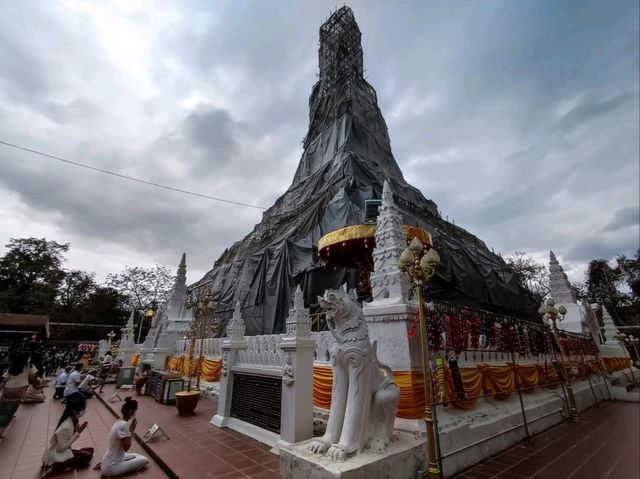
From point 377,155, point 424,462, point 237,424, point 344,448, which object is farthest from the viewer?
point 377,155

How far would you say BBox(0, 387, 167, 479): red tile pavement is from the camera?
3988 millimetres

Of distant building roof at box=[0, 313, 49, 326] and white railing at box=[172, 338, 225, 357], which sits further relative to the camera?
distant building roof at box=[0, 313, 49, 326]

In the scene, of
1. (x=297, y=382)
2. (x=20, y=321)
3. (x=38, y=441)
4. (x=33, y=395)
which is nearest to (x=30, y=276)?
(x=20, y=321)

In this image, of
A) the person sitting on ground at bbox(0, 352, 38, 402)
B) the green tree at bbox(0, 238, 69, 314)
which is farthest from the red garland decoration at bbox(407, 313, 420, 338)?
the green tree at bbox(0, 238, 69, 314)

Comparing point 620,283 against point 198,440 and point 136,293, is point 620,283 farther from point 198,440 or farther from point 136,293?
point 136,293

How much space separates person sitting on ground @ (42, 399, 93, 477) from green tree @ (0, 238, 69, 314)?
31.3 meters

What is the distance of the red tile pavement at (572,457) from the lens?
3.92m

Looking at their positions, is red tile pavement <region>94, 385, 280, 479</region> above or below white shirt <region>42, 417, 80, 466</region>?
below

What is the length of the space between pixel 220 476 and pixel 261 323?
9.17 metres

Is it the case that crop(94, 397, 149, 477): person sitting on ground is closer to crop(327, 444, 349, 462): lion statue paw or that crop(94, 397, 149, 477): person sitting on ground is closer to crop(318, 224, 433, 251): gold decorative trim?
crop(327, 444, 349, 462): lion statue paw

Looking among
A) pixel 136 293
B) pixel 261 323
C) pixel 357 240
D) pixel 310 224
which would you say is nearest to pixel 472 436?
pixel 357 240

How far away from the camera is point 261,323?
41.6 ft

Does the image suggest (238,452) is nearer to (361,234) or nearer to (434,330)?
(434,330)

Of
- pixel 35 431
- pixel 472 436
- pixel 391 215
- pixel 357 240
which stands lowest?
pixel 35 431
